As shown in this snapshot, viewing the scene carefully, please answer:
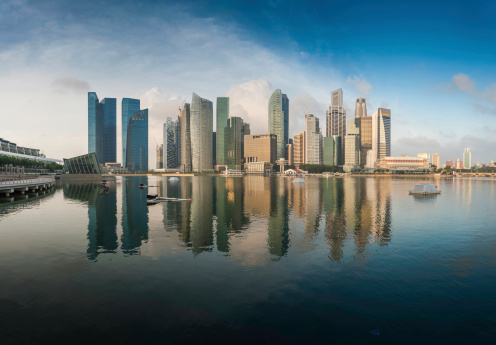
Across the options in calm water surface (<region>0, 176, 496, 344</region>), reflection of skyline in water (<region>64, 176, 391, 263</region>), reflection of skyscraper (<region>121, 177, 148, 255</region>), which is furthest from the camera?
reflection of skyscraper (<region>121, 177, 148, 255</region>)

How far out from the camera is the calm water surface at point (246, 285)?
52.4 feet

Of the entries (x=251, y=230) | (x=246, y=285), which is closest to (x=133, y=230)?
(x=251, y=230)

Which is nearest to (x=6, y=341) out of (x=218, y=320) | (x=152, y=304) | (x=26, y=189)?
(x=152, y=304)

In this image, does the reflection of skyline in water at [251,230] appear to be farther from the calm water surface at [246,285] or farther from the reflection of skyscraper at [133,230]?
the calm water surface at [246,285]

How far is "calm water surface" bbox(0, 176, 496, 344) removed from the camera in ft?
52.4

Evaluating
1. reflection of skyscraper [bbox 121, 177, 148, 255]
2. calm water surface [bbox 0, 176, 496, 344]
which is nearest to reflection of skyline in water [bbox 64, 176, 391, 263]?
reflection of skyscraper [bbox 121, 177, 148, 255]

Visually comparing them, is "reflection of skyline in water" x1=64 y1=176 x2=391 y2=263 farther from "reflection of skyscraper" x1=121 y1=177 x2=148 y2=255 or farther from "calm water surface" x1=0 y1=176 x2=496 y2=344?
"calm water surface" x1=0 y1=176 x2=496 y2=344

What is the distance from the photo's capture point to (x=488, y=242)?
35.6 m

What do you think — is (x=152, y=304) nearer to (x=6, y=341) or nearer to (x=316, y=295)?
(x=6, y=341)

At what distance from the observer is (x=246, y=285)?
71.3ft

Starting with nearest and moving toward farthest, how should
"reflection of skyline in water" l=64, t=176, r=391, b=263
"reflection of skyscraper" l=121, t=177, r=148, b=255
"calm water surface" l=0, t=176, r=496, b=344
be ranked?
"calm water surface" l=0, t=176, r=496, b=344 < "reflection of skyline in water" l=64, t=176, r=391, b=263 < "reflection of skyscraper" l=121, t=177, r=148, b=255

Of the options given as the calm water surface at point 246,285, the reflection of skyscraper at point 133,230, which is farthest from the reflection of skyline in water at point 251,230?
the calm water surface at point 246,285

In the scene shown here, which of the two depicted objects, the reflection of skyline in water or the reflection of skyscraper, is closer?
the reflection of skyline in water

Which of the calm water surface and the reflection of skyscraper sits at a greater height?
the reflection of skyscraper
